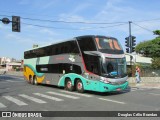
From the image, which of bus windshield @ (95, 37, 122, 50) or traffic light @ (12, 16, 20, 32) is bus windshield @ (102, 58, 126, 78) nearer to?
bus windshield @ (95, 37, 122, 50)

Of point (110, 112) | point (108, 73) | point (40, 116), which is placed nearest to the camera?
point (40, 116)

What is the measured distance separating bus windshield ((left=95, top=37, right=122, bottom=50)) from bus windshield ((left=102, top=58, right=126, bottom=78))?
95cm

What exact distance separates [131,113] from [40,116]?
11.3ft

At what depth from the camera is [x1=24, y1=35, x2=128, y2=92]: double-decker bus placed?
17.9 m

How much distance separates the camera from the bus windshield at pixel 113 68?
17.8 m

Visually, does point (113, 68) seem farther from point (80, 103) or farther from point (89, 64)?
point (80, 103)

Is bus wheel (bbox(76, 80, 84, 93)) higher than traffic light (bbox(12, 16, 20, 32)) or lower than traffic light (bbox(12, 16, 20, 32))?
lower

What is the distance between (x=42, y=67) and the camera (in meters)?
26.3

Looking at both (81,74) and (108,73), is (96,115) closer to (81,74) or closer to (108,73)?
(108,73)

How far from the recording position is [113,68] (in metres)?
18.2

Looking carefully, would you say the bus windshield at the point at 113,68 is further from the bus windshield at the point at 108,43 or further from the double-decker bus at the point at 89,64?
the bus windshield at the point at 108,43

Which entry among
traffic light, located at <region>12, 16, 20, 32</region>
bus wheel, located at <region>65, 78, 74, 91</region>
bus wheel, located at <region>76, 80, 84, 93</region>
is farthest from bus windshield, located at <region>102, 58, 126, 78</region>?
traffic light, located at <region>12, 16, 20, 32</region>

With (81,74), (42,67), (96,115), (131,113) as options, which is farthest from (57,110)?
(42,67)

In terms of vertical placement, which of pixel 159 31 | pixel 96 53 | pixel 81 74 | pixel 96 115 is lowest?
pixel 96 115
